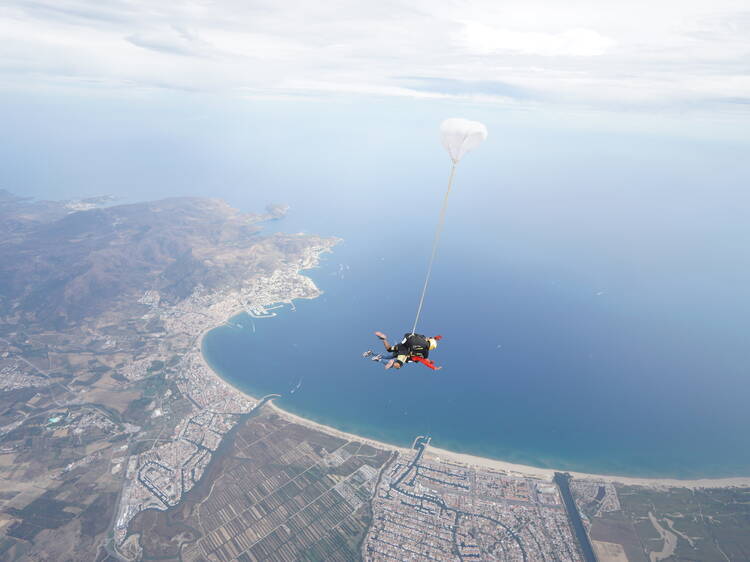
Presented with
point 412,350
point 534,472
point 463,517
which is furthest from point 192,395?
point 412,350

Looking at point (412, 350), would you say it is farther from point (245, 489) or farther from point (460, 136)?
point (245, 489)

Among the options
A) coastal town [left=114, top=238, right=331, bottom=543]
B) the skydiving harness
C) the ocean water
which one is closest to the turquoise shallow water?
the ocean water

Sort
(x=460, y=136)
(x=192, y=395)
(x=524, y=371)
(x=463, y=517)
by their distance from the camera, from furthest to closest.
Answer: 1. (x=524, y=371)
2. (x=192, y=395)
3. (x=463, y=517)
4. (x=460, y=136)

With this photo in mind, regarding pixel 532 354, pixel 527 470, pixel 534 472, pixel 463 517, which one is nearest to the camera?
pixel 463 517

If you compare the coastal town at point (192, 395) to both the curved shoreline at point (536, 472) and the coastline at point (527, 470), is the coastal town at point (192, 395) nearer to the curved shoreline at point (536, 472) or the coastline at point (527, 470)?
the coastline at point (527, 470)

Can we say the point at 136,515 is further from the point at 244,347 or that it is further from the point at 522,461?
the point at 522,461

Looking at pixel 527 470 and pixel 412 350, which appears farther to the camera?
pixel 527 470
